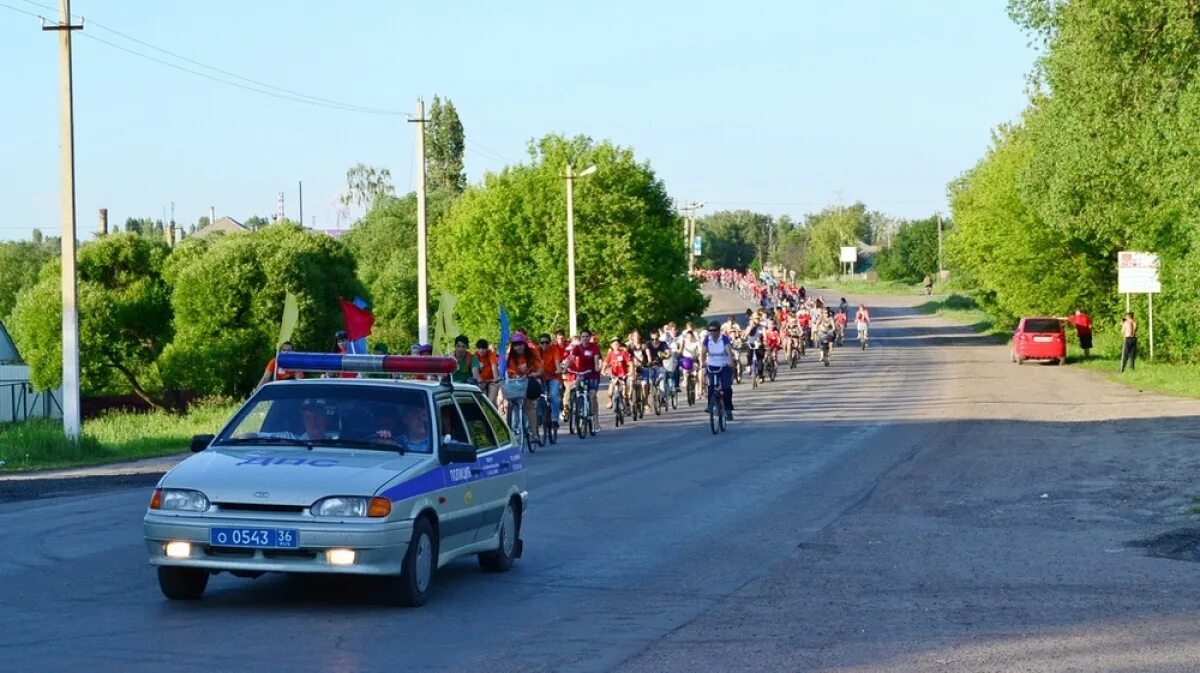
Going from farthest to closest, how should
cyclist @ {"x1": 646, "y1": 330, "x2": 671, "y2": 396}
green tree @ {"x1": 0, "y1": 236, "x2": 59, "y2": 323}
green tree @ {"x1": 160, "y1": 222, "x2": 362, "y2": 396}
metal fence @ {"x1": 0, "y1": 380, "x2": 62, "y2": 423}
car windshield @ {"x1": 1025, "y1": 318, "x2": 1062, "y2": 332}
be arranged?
green tree @ {"x1": 0, "y1": 236, "x2": 59, "y2": 323}
metal fence @ {"x1": 0, "y1": 380, "x2": 62, "y2": 423}
green tree @ {"x1": 160, "y1": 222, "x2": 362, "y2": 396}
car windshield @ {"x1": 1025, "y1": 318, "x2": 1062, "y2": 332}
cyclist @ {"x1": 646, "y1": 330, "x2": 671, "y2": 396}

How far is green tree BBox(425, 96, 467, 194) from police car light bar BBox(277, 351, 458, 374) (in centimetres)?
12287

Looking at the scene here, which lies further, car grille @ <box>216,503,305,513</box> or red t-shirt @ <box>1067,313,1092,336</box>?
red t-shirt @ <box>1067,313,1092,336</box>

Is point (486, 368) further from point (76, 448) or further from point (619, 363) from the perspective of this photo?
point (619, 363)

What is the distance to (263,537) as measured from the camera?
971cm

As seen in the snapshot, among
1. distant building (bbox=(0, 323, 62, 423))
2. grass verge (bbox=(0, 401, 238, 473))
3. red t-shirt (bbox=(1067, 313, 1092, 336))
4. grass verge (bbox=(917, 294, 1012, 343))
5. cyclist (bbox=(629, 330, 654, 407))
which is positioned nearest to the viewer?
grass verge (bbox=(0, 401, 238, 473))

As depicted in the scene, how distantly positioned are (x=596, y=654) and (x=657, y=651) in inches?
13.6

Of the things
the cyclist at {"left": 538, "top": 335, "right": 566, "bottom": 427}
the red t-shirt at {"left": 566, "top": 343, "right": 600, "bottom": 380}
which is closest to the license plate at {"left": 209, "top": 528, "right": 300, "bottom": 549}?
the cyclist at {"left": 538, "top": 335, "right": 566, "bottom": 427}

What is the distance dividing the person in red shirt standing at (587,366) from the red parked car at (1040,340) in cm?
3089

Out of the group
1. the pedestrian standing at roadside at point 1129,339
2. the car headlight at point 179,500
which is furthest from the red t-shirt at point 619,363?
the car headlight at point 179,500

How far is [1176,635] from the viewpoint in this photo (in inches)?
370

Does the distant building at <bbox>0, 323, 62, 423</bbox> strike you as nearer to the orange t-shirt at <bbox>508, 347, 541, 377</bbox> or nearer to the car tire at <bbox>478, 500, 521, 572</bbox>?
the orange t-shirt at <bbox>508, 347, 541, 377</bbox>

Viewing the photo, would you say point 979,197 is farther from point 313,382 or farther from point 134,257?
point 313,382

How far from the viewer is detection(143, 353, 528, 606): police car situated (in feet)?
32.0

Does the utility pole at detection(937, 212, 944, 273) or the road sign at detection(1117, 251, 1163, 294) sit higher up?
the utility pole at detection(937, 212, 944, 273)
